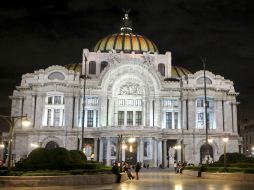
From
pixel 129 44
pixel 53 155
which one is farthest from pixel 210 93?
pixel 53 155

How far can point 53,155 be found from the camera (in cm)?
3728

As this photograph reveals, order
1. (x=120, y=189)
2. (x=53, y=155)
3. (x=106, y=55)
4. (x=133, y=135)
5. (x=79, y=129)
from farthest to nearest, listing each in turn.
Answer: (x=106, y=55), (x=79, y=129), (x=133, y=135), (x=53, y=155), (x=120, y=189)

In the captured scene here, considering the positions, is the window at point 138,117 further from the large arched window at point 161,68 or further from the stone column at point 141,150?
the large arched window at point 161,68

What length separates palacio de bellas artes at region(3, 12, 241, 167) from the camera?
84.8 metres

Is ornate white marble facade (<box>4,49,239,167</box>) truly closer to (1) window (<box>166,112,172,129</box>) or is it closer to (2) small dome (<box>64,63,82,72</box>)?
(1) window (<box>166,112,172,129</box>)

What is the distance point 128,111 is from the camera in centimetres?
9062

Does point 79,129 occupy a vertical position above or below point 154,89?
below

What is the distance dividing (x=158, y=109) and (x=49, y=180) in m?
59.3

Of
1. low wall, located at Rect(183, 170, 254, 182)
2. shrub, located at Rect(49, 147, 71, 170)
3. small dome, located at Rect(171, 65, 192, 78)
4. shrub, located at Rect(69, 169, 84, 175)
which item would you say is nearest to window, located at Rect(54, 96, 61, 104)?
small dome, located at Rect(171, 65, 192, 78)

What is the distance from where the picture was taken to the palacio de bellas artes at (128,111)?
84.8 metres

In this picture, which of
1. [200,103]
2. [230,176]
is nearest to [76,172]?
A: [230,176]

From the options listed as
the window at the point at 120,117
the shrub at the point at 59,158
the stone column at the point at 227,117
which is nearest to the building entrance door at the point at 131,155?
the window at the point at 120,117

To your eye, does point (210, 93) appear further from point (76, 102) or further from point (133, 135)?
point (76, 102)

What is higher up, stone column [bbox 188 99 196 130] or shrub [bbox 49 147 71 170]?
stone column [bbox 188 99 196 130]
